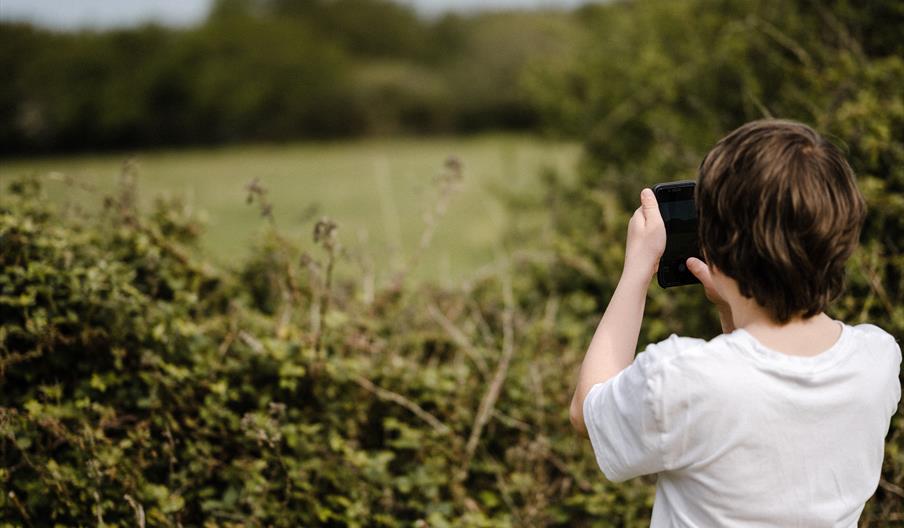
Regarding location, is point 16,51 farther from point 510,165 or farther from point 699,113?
point 699,113

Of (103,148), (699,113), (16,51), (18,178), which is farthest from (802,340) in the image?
(16,51)

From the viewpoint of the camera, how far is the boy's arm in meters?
1.61

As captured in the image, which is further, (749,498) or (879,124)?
(879,124)

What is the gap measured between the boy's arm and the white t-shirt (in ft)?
0.26

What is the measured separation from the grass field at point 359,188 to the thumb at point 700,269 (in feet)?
5.07

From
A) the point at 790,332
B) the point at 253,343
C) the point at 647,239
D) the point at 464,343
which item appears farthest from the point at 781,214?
the point at 464,343

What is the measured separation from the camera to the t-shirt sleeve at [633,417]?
1390 millimetres

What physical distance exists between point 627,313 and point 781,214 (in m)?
0.38

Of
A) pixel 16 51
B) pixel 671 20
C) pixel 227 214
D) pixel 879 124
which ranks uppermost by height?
pixel 16 51

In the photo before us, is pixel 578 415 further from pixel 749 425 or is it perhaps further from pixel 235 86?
pixel 235 86

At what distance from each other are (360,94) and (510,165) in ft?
97.3

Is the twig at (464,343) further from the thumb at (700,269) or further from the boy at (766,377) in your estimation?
the boy at (766,377)

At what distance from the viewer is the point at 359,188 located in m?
17.4

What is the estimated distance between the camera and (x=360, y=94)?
3578cm
